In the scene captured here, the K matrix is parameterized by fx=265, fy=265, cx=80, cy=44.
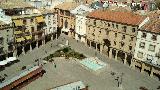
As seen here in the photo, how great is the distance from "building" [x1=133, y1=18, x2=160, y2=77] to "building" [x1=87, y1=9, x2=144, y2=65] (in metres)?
2.34

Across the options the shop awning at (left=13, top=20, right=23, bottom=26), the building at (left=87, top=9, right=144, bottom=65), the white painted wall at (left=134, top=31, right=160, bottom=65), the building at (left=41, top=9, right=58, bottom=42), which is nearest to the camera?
the white painted wall at (left=134, top=31, right=160, bottom=65)

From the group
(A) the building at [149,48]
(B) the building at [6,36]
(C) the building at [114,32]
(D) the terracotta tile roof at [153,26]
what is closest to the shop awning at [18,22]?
(B) the building at [6,36]

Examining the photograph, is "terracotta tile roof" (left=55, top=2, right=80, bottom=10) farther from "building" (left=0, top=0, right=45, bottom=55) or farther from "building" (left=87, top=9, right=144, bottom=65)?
"building" (left=0, top=0, right=45, bottom=55)

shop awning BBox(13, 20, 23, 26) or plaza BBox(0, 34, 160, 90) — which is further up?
shop awning BBox(13, 20, 23, 26)

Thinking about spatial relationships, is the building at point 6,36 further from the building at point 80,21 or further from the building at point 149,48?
the building at point 149,48

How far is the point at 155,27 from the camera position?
76688mm

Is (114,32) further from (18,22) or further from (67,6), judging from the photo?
(67,6)

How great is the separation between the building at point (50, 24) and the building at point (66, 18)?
21.1 ft

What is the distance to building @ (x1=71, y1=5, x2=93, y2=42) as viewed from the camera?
103m

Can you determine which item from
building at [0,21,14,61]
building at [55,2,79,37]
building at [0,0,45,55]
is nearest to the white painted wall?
building at [55,2,79,37]

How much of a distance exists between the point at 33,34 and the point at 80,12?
2204 centimetres

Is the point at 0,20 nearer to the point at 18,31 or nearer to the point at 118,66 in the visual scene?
the point at 18,31

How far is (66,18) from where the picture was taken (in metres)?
113

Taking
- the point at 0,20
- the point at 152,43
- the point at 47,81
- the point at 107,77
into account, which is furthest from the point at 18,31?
the point at 152,43
